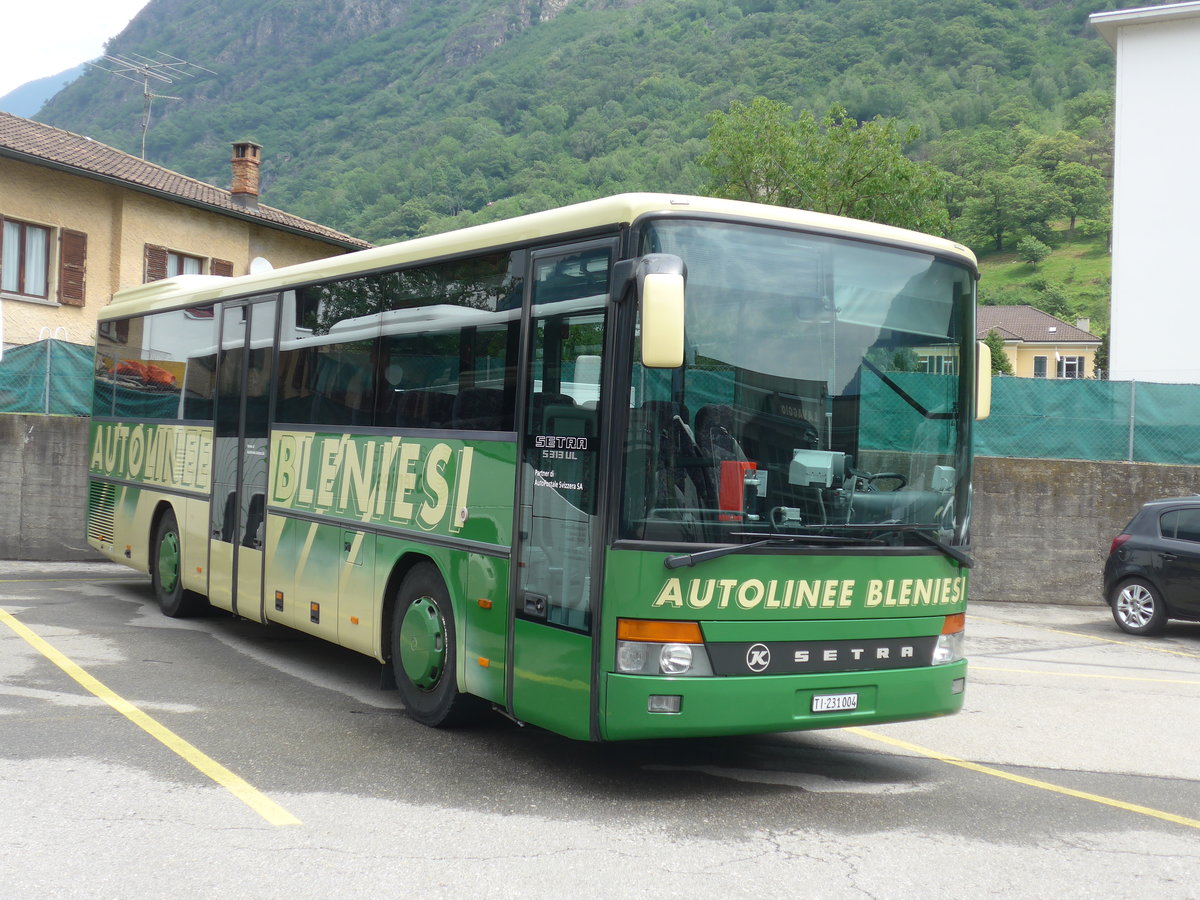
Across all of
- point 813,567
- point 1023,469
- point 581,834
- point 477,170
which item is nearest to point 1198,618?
point 1023,469

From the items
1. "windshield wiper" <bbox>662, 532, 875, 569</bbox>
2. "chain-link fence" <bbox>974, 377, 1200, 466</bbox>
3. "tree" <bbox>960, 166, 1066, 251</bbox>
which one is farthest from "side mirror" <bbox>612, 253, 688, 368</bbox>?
"tree" <bbox>960, 166, 1066, 251</bbox>

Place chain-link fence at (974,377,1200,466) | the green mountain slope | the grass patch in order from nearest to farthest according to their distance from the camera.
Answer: chain-link fence at (974,377,1200,466)
the green mountain slope
the grass patch

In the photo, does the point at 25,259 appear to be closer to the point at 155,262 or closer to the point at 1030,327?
the point at 155,262

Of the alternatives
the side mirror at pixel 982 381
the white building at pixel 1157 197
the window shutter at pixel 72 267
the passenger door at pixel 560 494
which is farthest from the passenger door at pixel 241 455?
the white building at pixel 1157 197

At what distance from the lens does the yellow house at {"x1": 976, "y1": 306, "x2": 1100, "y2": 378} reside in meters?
94.8

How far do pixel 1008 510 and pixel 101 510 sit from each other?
11818 mm

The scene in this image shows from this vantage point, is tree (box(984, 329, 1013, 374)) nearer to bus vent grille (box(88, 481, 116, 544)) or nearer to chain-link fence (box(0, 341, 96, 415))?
chain-link fence (box(0, 341, 96, 415))

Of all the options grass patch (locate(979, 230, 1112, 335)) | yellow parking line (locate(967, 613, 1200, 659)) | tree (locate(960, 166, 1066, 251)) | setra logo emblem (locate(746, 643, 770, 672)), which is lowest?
yellow parking line (locate(967, 613, 1200, 659))

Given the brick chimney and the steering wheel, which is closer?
the steering wheel

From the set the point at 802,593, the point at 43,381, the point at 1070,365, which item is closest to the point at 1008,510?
the point at 802,593

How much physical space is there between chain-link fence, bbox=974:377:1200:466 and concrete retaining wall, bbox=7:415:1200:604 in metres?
0.24

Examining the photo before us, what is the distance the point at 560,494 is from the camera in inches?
248

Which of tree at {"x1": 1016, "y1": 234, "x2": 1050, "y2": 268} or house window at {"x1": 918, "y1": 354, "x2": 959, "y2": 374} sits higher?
tree at {"x1": 1016, "y1": 234, "x2": 1050, "y2": 268}

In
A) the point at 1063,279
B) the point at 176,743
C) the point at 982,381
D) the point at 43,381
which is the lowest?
the point at 176,743
